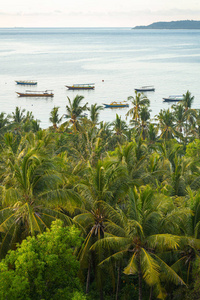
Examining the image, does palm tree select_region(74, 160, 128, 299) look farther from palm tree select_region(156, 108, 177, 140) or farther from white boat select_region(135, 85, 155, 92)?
white boat select_region(135, 85, 155, 92)

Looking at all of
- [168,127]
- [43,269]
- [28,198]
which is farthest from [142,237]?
[168,127]

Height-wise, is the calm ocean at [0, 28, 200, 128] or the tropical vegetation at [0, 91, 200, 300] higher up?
the calm ocean at [0, 28, 200, 128]

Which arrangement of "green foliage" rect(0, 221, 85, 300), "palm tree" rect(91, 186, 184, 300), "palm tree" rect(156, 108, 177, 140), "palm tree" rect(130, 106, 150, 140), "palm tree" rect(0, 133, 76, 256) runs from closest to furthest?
"green foliage" rect(0, 221, 85, 300), "palm tree" rect(91, 186, 184, 300), "palm tree" rect(0, 133, 76, 256), "palm tree" rect(156, 108, 177, 140), "palm tree" rect(130, 106, 150, 140)

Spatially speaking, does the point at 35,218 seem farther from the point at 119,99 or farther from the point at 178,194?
the point at 119,99

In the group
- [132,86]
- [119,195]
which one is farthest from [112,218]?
[132,86]

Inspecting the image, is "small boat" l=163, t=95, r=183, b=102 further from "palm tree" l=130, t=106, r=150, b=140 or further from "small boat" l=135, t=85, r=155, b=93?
"palm tree" l=130, t=106, r=150, b=140

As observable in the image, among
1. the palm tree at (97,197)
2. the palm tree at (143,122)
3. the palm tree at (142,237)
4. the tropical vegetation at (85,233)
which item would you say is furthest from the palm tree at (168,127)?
the palm tree at (142,237)

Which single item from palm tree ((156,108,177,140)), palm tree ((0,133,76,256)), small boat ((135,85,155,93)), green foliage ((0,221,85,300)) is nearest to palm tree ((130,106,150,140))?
palm tree ((156,108,177,140))

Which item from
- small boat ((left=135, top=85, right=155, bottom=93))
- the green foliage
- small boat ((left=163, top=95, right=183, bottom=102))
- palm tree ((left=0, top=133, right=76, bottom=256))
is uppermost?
small boat ((left=135, top=85, right=155, bottom=93))

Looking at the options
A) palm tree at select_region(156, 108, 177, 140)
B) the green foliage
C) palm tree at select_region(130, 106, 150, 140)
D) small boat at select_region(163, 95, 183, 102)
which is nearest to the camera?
the green foliage

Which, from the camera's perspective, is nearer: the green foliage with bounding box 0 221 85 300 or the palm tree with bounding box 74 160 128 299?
the green foliage with bounding box 0 221 85 300
